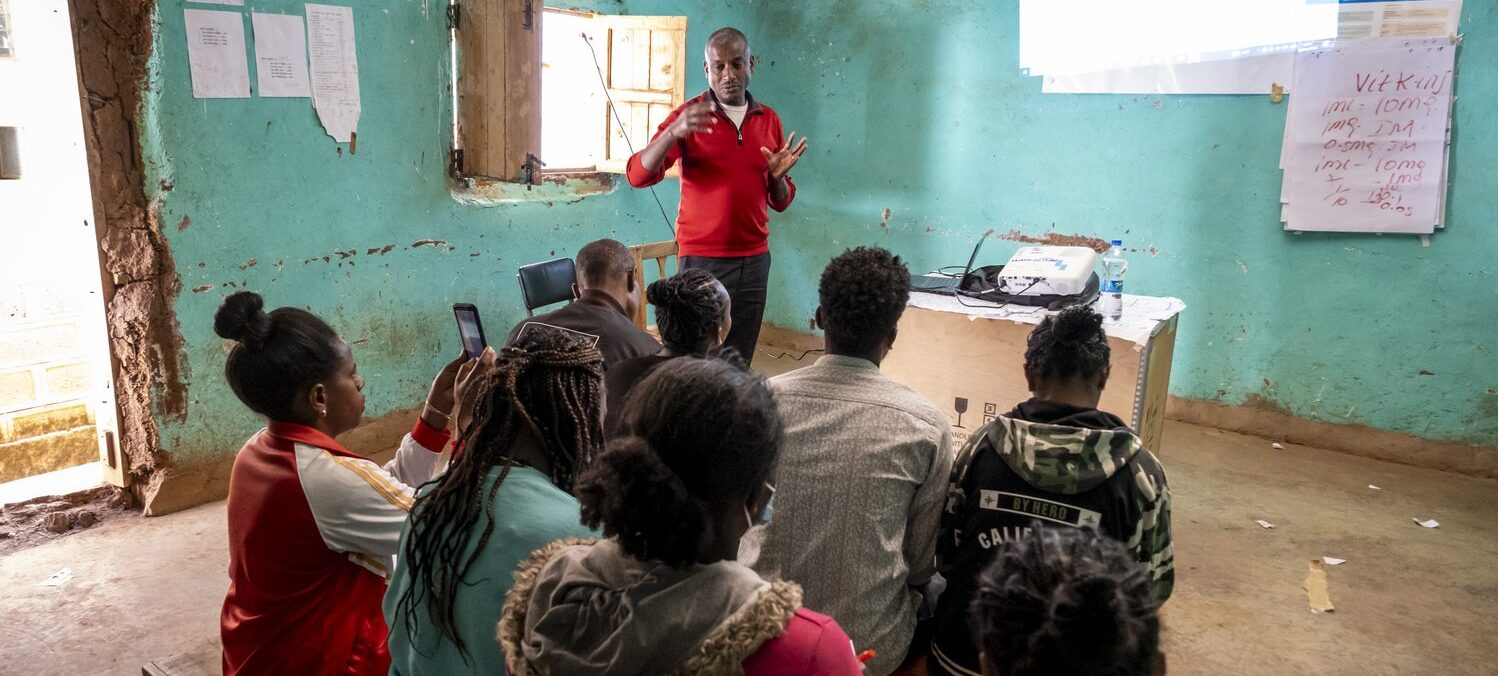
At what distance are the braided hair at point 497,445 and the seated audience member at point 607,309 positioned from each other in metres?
1.16

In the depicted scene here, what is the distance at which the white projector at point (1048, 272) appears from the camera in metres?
2.99

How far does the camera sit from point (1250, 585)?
9.75ft

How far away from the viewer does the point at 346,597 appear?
5.18ft

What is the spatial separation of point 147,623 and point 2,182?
1693 mm

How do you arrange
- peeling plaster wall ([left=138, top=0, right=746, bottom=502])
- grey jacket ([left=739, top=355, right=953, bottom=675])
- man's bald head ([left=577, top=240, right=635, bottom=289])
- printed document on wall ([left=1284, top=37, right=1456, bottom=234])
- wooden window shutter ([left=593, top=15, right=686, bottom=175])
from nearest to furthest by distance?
grey jacket ([left=739, top=355, right=953, bottom=675]) → man's bald head ([left=577, top=240, right=635, bottom=289]) → peeling plaster wall ([left=138, top=0, right=746, bottom=502]) → printed document on wall ([left=1284, top=37, right=1456, bottom=234]) → wooden window shutter ([left=593, top=15, right=686, bottom=175])

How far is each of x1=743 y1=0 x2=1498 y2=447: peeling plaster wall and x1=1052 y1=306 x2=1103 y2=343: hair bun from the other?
9.05 feet

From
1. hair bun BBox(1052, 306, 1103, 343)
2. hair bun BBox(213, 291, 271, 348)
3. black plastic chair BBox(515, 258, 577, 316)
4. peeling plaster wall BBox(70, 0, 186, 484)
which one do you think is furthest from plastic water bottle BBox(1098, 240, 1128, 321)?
peeling plaster wall BBox(70, 0, 186, 484)

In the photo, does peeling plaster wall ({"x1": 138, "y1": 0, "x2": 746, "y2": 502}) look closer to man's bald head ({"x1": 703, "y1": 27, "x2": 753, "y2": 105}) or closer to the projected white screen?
man's bald head ({"x1": 703, "y1": 27, "x2": 753, "y2": 105})

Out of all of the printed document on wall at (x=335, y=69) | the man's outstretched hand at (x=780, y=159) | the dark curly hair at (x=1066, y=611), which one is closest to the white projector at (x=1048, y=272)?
the man's outstretched hand at (x=780, y=159)

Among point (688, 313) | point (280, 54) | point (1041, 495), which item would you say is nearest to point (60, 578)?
point (280, 54)

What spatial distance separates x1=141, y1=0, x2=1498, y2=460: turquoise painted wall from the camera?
10.9ft

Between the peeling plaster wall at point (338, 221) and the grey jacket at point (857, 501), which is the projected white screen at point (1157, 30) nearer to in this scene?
the peeling plaster wall at point (338, 221)

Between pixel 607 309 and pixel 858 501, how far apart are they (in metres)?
1.23

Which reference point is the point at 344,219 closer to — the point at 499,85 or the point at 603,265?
the point at 499,85
